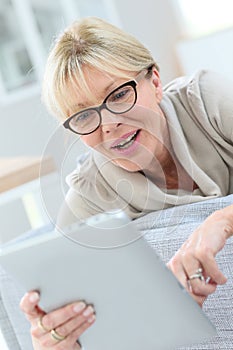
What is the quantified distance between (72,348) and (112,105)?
401 mm

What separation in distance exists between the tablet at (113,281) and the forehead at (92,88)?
347 mm

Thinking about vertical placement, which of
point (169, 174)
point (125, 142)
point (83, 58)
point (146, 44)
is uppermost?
point (83, 58)

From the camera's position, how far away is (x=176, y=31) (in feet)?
16.3

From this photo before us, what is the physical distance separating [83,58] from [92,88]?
0.20 ft

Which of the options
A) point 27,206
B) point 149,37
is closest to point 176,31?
point 149,37

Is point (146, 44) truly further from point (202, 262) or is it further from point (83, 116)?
point (202, 262)

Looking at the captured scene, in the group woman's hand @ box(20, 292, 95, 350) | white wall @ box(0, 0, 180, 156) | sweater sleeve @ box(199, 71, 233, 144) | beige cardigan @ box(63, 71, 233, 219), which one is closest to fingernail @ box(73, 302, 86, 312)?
woman's hand @ box(20, 292, 95, 350)

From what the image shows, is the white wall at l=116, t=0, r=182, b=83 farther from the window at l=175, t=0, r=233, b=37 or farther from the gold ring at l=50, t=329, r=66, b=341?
the gold ring at l=50, t=329, r=66, b=341

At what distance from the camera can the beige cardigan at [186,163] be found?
1364 millimetres

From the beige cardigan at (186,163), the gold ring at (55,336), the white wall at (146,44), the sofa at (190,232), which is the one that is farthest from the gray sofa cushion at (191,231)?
the white wall at (146,44)

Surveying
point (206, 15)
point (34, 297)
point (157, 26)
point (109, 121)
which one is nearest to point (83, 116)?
point (109, 121)

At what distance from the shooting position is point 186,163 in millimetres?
1424

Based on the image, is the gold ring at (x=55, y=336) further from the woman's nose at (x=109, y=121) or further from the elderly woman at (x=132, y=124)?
the woman's nose at (x=109, y=121)

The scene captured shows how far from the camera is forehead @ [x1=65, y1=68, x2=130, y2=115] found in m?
1.31
